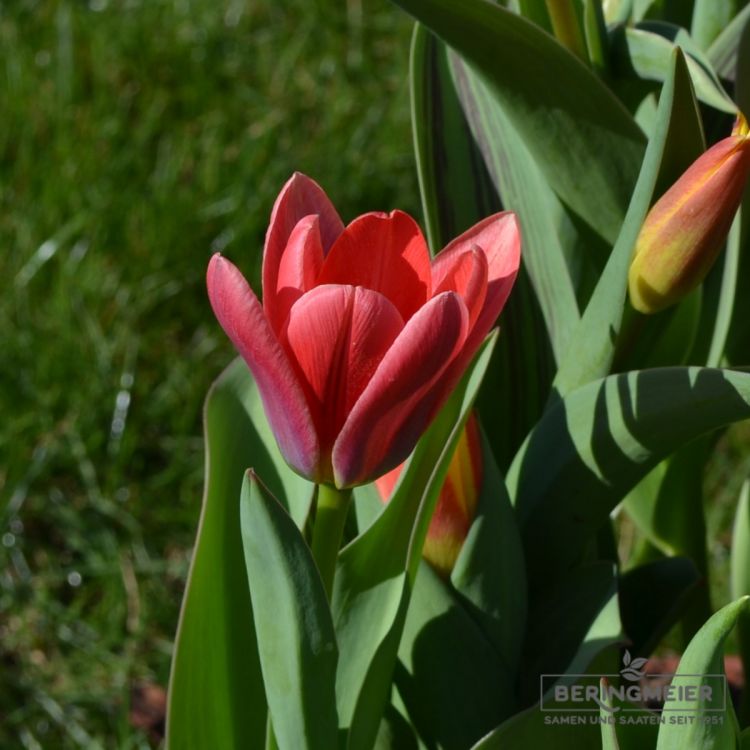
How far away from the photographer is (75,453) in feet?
4.91

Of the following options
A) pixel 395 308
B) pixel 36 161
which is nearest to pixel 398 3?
pixel 395 308

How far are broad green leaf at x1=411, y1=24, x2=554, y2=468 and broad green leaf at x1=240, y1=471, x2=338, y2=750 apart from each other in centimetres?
29

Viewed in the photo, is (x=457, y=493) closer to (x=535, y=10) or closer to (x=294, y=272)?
(x=294, y=272)

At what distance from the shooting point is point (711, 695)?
522 millimetres

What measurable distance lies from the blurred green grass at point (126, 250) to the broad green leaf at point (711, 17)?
2.69 feet

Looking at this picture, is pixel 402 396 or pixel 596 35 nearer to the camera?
pixel 402 396

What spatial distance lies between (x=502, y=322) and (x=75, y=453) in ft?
2.62

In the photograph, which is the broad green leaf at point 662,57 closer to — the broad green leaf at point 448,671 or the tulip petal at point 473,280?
the tulip petal at point 473,280

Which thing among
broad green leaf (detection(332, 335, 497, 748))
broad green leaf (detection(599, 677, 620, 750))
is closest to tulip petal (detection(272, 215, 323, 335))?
broad green leaf (detection(332, 335, 497, 748))

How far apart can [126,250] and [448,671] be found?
3.80 ft

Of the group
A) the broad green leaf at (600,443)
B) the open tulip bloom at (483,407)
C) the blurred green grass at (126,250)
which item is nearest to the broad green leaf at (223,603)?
the open tulip bloom at (483,407)

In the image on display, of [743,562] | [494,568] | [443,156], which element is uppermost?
Answer: [443,156]

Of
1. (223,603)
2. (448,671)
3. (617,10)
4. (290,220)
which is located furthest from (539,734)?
(617,10)

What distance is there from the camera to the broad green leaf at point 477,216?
84 cm
